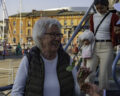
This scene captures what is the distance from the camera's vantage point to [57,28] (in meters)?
2.44

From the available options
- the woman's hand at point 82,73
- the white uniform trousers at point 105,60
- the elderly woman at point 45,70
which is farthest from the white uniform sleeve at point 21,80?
the white uniform trousers at point 105,60

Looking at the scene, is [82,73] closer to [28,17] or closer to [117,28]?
[117,28]

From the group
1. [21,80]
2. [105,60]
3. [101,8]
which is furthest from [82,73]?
[101,8]

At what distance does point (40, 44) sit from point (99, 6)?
6.02 ft

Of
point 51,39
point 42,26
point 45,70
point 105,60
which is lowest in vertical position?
point 105,60

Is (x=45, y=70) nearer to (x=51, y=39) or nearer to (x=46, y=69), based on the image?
(x=46, y=69)

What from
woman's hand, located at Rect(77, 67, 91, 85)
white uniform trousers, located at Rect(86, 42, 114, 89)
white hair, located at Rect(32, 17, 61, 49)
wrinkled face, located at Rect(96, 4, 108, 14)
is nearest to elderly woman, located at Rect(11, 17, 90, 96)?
white hair, located at Rect(32, 17, 61, 49)

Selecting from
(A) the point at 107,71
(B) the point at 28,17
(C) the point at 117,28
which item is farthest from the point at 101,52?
(B) the point at 28,17

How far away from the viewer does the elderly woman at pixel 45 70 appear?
7.64 ft

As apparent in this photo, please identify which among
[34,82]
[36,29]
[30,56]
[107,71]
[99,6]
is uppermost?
[99,6]

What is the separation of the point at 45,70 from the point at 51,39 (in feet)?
0.92

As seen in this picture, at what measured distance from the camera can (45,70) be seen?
2391 mm

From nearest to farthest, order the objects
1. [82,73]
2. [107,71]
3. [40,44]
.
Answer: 1. [82,73]
2. [40,44]
3. [107,71]

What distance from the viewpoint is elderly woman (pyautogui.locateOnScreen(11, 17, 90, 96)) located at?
2.33 metres
